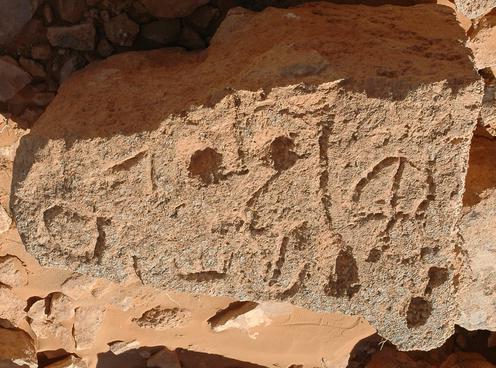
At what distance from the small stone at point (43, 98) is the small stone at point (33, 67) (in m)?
0.07

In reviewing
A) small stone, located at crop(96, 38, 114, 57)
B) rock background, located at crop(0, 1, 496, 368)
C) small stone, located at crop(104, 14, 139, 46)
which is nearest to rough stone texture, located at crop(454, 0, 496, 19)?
rock background, located at crop(0, 1, 496, 368)

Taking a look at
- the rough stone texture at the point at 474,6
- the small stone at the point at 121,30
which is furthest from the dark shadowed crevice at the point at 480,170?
the small stone at the point at 121,30

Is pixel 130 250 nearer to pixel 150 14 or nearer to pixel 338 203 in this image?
pixel 338 203

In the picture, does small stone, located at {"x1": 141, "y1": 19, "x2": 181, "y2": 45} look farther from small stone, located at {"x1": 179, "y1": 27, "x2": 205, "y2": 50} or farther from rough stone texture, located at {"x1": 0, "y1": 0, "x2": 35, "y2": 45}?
rough stone texture, located at {"x1": 0, "y1": 0, "x2": 35, "y2": 45}

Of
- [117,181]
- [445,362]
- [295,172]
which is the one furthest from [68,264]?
[445,362]

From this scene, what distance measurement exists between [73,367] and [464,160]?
2.21 meters

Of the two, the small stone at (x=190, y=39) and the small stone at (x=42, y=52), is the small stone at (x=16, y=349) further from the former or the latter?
the small stone at (x=190, y=39)

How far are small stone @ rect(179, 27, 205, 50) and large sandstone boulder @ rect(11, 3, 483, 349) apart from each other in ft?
0.81

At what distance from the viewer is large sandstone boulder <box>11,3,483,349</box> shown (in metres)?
1.99

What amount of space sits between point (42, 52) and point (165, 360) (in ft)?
5.30

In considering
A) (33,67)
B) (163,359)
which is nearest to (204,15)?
(33,67)

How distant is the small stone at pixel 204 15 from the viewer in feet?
8.21

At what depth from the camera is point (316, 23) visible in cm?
219

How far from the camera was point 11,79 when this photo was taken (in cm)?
258
